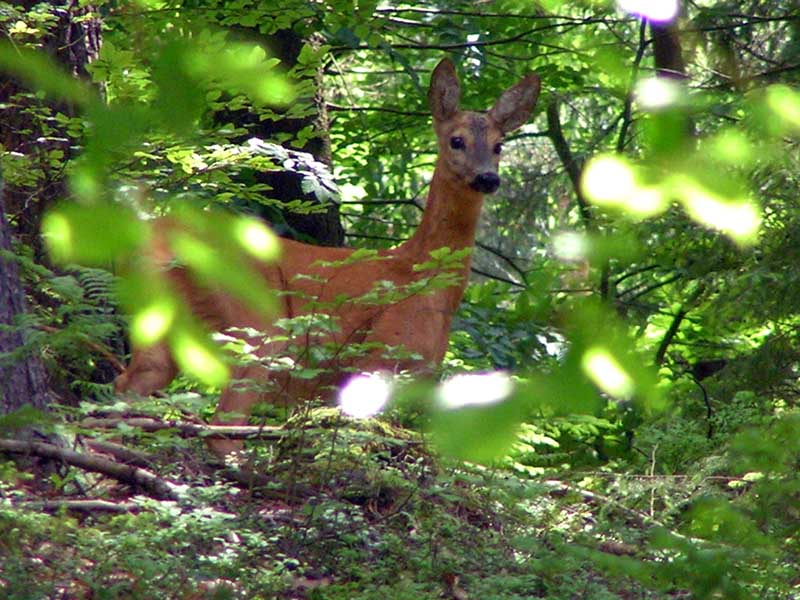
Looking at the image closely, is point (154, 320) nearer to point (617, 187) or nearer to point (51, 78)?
point (51, 78)

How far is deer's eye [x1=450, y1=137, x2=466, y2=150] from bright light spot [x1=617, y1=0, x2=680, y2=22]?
6304mm

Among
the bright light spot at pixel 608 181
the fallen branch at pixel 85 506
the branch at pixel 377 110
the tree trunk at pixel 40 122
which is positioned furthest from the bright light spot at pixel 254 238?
the branch at pixel 377 110

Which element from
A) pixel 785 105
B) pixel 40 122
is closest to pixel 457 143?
pixel 40 122

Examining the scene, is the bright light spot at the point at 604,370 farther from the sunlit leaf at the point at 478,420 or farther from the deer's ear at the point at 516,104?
the deer's ear at the point at 516,104

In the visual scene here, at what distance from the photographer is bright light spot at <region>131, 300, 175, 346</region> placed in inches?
54.6

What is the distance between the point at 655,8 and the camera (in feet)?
4.35

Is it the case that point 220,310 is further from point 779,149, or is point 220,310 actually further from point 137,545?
point 779,149

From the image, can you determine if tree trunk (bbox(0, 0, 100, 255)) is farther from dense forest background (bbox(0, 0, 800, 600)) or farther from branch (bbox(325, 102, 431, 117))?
branch (bbox(325, 102, 431, 117))

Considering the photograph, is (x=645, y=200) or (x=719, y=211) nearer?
(x=719, y=211)

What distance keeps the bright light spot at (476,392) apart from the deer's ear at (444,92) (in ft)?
21.9

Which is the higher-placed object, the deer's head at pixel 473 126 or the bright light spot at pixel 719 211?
the deer's head at pixel 473 126

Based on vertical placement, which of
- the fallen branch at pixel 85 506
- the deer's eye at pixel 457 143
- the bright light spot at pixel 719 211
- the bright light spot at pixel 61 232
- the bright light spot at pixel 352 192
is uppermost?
the bright light spot at pixel 352 192

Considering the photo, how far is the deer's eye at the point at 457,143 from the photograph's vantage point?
25.1 ft

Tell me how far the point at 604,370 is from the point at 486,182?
608 centimetres
